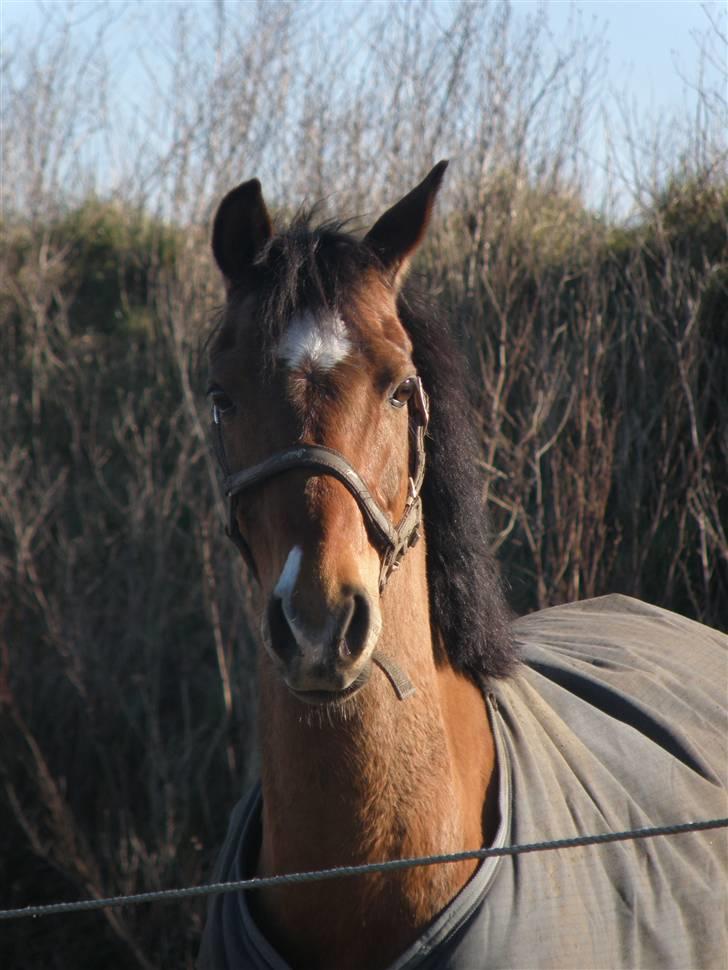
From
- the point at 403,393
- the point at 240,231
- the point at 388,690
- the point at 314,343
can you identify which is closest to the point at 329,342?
the point at 314,343

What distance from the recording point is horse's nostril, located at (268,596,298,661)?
5.03 feet

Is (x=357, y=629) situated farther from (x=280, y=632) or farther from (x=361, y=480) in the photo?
(x=361, y=480)

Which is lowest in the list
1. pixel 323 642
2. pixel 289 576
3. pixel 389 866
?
pixel 389 866

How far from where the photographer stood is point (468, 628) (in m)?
2.12

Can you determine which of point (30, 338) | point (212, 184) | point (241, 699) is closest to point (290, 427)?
point (241, 699)

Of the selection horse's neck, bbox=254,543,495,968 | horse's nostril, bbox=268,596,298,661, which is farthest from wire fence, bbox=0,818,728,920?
horse's nostril, bbox=268,596,298,661

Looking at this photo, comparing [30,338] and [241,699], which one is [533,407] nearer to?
[241,699]

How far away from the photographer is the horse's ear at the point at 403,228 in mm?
2098

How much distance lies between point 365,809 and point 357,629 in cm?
39

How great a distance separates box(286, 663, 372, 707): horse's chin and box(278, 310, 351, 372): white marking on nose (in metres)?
0.55

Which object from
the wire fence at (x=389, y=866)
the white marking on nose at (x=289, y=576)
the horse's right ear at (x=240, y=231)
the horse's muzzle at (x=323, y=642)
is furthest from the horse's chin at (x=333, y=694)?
the horse's right ear at (x=240, y=231)

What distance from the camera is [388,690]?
1.80 meters

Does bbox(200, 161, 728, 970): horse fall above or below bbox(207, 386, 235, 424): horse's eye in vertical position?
below

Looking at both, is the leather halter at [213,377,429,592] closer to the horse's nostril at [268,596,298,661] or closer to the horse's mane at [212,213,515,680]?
the horse's mane at [212,213,515,680]
